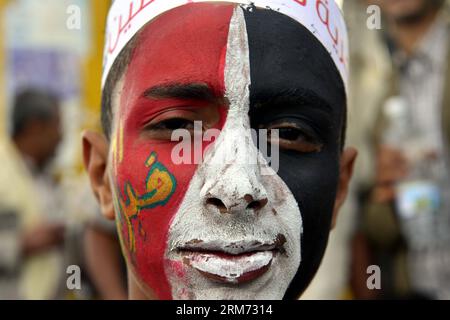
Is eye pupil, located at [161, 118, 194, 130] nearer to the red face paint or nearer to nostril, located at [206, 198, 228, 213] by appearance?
the red face paint

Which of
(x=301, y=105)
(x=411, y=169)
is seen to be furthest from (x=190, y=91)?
(x=411, y=169)

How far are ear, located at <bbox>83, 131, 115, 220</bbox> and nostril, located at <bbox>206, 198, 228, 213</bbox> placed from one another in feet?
1.82

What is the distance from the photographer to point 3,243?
6.40 metres

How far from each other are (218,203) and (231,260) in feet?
0.55

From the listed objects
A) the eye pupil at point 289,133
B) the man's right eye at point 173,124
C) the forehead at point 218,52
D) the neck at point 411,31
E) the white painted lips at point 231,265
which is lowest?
the white painted lips at point 231,265

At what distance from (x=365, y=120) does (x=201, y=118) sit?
3.83 m

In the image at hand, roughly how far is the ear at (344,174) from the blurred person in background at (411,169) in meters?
2.54

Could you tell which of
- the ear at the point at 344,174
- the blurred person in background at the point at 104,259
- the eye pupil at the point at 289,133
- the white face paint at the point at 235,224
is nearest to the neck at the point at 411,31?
the blurred person in background at the point at 104,259

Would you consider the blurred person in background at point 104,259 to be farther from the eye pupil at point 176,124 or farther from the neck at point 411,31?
the eye pupil at point 176,124

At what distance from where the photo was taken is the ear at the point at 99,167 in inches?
133

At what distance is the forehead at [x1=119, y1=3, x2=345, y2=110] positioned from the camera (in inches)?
118

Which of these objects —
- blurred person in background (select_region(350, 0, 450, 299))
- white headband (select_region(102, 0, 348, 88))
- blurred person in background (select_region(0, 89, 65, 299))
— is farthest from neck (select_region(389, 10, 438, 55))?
white headband (select_region(102, 0, 348, 88))
